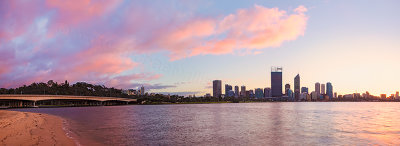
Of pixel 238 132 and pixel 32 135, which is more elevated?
pixel 32 135

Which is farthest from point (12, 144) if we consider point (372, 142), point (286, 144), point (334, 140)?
point (372, 142)

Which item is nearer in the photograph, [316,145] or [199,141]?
[316,145]

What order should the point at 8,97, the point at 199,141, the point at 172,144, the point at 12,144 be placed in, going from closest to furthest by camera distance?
the point at 12,144 → the point at 172,144 → the point at 199,141 → the point at 8,97

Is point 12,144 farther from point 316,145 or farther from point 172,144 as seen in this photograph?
point 316,145

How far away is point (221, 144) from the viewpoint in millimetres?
31094

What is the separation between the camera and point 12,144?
80.4 ft

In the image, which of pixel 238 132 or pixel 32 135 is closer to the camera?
pixel 32 135

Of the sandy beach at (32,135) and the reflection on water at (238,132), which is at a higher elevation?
the sandy beach at (32,135)

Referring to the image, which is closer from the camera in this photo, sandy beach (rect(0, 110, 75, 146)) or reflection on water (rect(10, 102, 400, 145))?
sandy beach (rect(0, 110, 75, 146))

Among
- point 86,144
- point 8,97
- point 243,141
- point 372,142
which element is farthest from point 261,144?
point 8,97

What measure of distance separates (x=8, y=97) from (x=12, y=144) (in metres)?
165

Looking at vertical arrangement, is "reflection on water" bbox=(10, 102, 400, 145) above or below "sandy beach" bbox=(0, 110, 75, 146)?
below

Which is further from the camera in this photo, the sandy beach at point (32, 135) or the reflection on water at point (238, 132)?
the reflection on water at point (238, 132)

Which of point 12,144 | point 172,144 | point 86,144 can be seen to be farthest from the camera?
point 172,144
